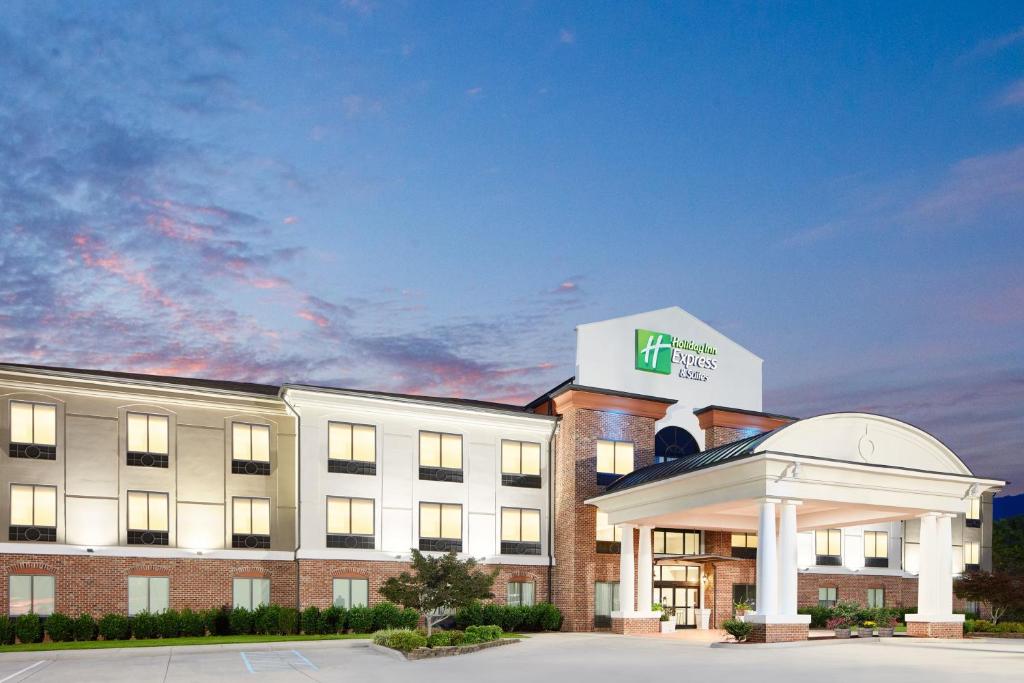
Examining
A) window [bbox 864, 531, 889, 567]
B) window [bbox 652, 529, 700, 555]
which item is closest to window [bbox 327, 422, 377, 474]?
window [bbox 652, 529, 700, 555]

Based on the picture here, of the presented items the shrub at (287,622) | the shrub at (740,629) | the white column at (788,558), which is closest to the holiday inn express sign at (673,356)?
the white column at (788,558)

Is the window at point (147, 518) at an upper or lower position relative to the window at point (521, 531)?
upper

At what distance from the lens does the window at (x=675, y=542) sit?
40.9 metres

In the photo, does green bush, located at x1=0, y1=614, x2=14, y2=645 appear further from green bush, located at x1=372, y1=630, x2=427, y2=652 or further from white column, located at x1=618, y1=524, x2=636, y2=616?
A: white column, located at x1=618, y1=524, x2=636, y2=616

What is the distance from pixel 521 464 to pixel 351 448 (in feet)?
24.3

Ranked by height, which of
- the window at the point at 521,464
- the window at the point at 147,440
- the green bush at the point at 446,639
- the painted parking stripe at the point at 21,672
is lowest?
the green bush at the point at 446,639

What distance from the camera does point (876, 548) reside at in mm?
47438

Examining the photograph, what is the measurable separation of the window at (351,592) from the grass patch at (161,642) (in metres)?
1.93

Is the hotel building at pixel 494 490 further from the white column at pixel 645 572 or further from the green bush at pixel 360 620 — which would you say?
the green bush at pixel 360 620

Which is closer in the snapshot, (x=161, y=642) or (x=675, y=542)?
(x=161, y=642)

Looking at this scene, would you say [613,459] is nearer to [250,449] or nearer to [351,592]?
[351,592]

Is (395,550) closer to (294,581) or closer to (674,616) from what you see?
(294,581)

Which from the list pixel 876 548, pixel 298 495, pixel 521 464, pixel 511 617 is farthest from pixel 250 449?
pixel 876 548

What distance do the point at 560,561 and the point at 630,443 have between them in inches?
226
